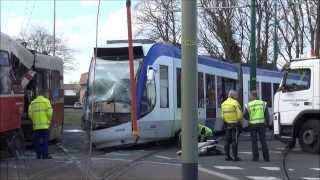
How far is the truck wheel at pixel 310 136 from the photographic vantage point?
19297 mm

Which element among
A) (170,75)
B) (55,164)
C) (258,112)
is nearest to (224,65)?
(170,75)

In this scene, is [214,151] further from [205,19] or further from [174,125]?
[205,19]

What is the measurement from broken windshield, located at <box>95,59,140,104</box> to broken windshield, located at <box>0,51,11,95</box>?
497cm

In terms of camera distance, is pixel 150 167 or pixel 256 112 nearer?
pixel 150 167

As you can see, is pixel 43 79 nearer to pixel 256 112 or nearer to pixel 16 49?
pixel 16 49

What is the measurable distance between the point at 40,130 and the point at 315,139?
24.5ft

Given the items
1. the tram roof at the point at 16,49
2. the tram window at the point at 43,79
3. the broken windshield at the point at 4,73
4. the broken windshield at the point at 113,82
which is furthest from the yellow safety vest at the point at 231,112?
the tram window at the point at 43,79

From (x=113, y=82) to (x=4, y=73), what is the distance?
5367 millimetres

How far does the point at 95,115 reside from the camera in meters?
20.1

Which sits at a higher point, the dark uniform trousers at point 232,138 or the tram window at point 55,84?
the tram window at point 55,84

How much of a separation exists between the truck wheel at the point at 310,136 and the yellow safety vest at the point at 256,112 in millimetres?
2814

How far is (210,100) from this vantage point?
24906mm

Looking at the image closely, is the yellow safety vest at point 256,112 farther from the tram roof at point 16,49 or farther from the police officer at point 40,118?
the tram roof at point 16,49

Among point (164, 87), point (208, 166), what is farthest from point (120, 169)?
point (164, 87)
